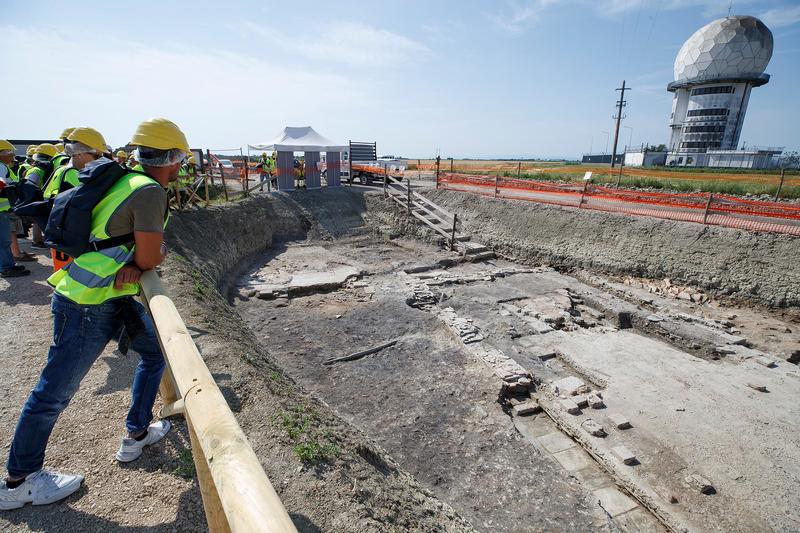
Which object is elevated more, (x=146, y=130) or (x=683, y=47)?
(x=683, y=47)

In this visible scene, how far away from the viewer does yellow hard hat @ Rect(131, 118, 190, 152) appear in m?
2.54

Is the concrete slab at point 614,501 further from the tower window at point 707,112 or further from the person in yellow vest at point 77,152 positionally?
the tower window at point 707,112

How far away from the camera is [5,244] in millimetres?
6496

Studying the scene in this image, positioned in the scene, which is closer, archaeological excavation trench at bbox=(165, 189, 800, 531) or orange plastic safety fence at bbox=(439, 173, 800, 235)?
archaeological excavation trench at bbox=(165, 189, 800, 531)

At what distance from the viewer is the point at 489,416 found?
20.4ft

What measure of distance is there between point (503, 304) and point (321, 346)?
5.19 meters

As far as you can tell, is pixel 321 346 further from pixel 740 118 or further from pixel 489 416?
pixel 740 118

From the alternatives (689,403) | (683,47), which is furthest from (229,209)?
(683,47)

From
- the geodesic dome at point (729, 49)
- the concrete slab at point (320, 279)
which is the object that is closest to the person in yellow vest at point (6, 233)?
the concrete slab at point (320, 279)

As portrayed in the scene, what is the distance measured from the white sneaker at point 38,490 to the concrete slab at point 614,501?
18.1ft

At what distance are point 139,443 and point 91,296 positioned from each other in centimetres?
126

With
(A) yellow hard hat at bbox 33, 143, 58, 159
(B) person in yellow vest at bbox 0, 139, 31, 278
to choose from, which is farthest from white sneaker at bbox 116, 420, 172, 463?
(A) yellow hard hat at bbox 33, 143, 58, 159

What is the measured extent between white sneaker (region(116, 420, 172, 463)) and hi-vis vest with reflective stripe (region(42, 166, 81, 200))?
2.46 meters

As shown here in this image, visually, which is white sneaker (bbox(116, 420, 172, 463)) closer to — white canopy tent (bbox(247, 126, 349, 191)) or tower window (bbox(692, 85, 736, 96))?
white canopy tent (bbox(247, 126, 349, 191))
